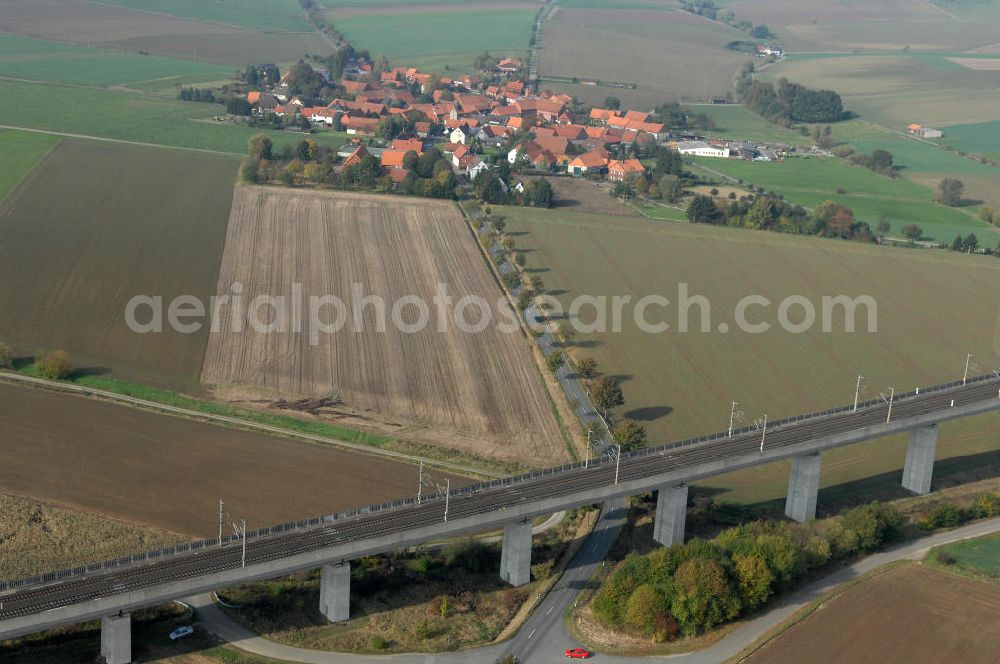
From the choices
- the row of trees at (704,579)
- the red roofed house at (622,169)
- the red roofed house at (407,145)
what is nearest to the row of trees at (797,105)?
the red roofed house at (622,169)

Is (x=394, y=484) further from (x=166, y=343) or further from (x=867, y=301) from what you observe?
(x=867, y=301)

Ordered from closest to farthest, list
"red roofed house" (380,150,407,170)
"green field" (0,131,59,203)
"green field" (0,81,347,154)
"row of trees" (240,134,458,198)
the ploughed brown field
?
the ploughed brown field
"green field" (0,131,59,203)
"row of trees" (240,134,458,198)
"red roofed house" (380,150,407,170)
"green field" (0,81,347,154)

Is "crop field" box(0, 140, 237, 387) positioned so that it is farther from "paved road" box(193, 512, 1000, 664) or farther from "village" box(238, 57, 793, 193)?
"paved road" box(193, 512, 1000, 664)

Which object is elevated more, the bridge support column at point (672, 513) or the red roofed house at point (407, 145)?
the red roofed house at point (407, 145)

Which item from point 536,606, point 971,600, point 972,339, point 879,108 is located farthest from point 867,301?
point 879,108

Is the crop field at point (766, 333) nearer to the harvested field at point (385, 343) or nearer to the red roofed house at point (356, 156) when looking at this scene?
the harvested field at point (385, 343)

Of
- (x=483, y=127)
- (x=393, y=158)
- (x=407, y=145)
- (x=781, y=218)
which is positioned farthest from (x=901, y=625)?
(x=483, y=127)

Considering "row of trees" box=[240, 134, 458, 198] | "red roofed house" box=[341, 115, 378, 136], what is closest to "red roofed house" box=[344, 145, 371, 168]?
"row of trees" box=[240, 134, 458, 198]

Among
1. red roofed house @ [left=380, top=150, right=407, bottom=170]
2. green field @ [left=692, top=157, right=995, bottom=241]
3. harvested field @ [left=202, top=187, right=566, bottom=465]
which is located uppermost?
red roofed house @ [left=380, top=150, right=407, bottom=170]
